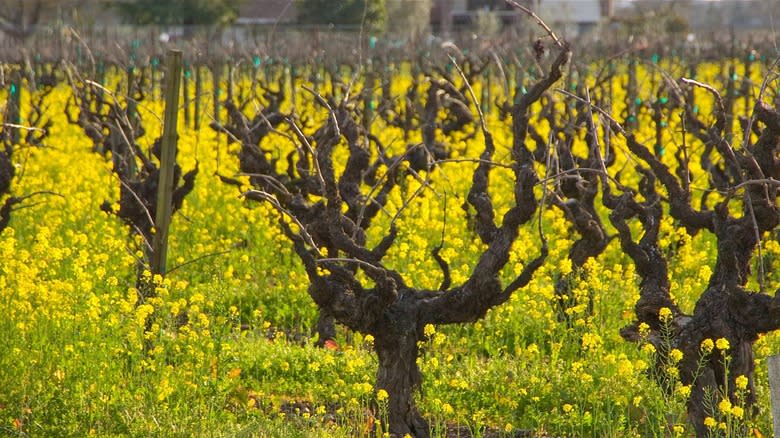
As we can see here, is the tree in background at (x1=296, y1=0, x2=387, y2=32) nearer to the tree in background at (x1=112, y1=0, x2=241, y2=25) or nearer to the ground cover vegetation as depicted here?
the ground cover vegetation

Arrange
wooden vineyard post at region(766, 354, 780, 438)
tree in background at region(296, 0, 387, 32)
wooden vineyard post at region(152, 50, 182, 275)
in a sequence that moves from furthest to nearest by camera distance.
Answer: tree in background at region(296, 0, 387, 32), wooden vineyard post at region(152, 50, 182, 275), wooden vineyard post at region(766, 354, 780, 438)

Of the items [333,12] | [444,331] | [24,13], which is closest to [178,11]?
[24,13]

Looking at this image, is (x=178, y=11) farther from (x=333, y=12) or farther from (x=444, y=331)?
(x=444, y=331)

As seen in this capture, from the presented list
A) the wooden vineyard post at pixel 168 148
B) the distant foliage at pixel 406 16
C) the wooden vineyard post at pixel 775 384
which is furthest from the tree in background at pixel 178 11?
the wooden vineyard post at pixel 775 384

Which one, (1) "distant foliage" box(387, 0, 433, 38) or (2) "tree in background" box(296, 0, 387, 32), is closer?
(2) "tree in background" box(296, 0, 387, 32)

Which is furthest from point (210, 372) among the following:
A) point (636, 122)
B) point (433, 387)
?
point (636, 122)

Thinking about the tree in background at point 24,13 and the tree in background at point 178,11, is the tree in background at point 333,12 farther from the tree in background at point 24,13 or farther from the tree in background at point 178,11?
the tree in background at point 24,13

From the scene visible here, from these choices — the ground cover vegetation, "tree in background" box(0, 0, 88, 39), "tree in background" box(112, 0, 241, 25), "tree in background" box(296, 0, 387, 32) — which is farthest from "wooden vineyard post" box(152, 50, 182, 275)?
"tree in background" box(0, 0, 88, 39)

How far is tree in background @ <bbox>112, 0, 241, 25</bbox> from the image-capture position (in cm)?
2435

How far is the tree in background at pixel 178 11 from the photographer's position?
24.3m

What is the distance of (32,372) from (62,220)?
4.17 meters

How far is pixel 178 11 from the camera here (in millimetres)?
29438

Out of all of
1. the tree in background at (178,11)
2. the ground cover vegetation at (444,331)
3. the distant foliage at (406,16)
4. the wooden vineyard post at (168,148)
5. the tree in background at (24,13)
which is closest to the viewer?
the ground cover vegetation at (444,331)

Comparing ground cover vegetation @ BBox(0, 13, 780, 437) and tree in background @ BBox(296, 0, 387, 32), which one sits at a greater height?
tree in background @ BBox(296, 0, 387, 32)
